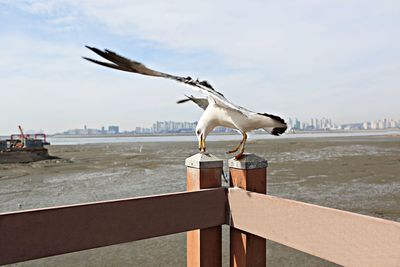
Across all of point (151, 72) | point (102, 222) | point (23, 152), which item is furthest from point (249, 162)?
point (23, 152)

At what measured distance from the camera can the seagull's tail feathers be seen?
2.12m

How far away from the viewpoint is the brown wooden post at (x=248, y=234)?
2230mm

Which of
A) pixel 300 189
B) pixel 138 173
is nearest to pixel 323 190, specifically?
pixel 300 189

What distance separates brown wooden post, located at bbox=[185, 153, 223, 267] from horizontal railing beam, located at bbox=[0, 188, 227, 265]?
10 cm

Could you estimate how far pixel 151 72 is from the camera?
2.27m

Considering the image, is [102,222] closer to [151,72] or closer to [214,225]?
[214,225]

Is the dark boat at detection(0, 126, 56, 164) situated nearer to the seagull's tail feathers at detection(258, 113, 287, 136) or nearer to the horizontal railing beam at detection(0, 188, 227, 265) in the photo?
the horizontal railing beam at detection(0, 188, 227, 265)

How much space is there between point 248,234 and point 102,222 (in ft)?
3.16

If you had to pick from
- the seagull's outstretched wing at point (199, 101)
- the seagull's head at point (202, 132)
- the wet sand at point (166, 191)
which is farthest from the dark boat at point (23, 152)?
the seagull's head at point (202, 132)

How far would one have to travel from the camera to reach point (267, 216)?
2.02 m

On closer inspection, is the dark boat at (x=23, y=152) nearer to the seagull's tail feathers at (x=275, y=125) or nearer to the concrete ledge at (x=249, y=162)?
the concrete ledge at (x=249, y=162)

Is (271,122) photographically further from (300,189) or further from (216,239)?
(300,189)

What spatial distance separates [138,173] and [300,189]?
310 inches

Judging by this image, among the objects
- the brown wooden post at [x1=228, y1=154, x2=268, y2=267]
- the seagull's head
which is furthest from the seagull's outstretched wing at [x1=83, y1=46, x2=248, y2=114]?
the brown wooden post at [x1=228, y1=154, x2=268, y2=267]
